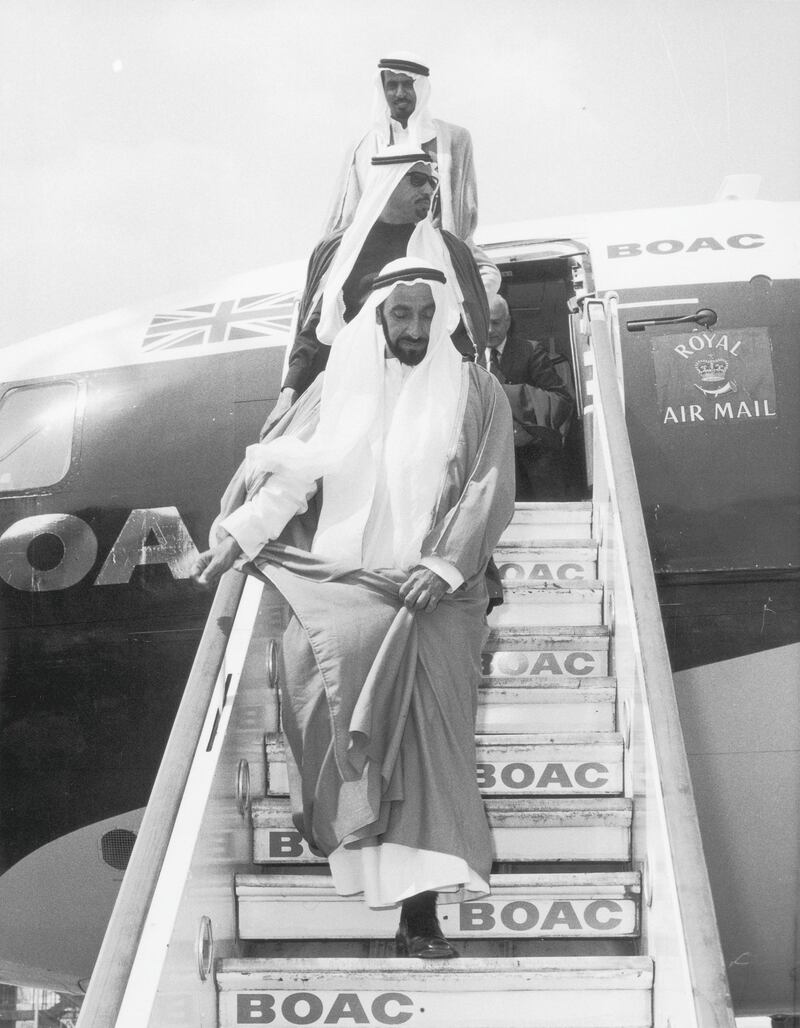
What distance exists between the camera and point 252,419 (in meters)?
5.16

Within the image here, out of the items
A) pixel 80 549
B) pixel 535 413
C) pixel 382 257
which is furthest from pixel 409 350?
pixel 80 549

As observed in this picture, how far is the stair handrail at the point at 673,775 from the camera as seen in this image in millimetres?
2209

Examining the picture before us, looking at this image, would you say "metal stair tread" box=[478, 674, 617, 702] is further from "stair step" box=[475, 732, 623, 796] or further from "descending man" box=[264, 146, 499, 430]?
"descending man" box=[264, 146, 499, 430]

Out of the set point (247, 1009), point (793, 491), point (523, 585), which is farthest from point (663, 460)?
point (247, 1009)

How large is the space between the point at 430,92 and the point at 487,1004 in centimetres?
351

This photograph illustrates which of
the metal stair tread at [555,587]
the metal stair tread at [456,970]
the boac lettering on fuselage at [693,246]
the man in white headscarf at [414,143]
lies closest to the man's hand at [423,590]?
the metal stair tread at [456,970]

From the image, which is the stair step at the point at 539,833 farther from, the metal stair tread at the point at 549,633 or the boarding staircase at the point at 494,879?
the metal stair tread at the point at 549,633

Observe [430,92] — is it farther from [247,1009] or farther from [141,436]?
[247,1009]

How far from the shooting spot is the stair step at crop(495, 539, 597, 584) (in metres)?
4.41

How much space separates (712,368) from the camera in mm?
5012

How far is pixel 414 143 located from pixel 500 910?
9.96 ft

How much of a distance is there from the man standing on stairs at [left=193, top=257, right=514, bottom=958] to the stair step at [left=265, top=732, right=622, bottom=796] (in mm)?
454

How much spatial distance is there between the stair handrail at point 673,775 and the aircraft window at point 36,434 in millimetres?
2357

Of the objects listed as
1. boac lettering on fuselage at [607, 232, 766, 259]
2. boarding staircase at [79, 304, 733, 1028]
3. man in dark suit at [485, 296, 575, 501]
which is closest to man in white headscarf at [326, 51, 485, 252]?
man in dark suit at [485, 296, 575, 501]
